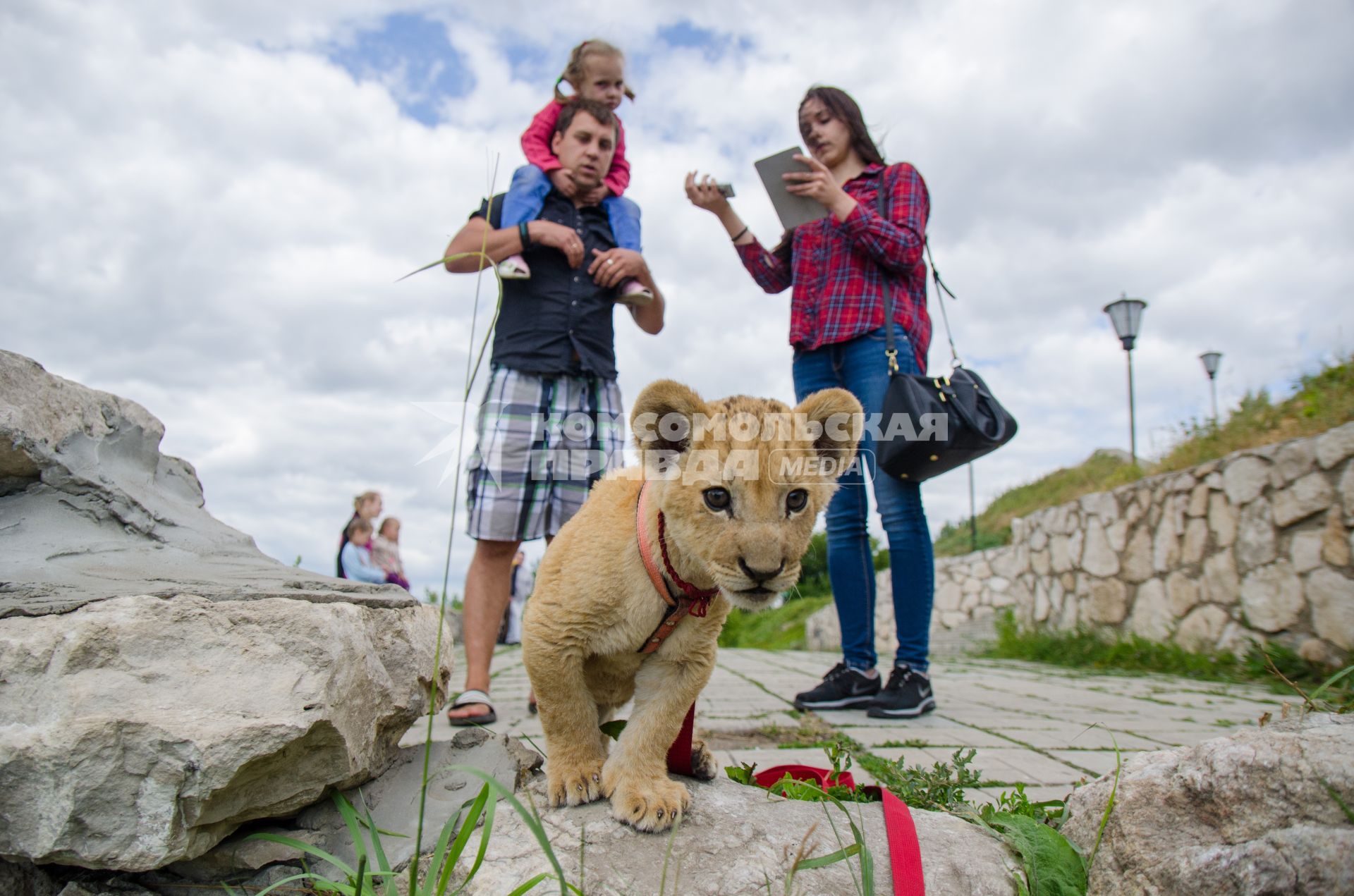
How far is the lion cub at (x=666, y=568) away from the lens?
218 cm

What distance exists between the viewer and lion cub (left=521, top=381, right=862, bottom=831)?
218 centimetres

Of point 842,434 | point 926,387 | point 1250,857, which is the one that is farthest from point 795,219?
point 1250,857

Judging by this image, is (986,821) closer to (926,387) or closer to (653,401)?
(653,401)

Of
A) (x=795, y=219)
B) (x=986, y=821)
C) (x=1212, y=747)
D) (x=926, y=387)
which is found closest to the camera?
(x=1212, y=747)

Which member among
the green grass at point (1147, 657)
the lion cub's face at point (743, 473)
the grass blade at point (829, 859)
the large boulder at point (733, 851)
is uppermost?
the lion cub's face at point (743, 473)

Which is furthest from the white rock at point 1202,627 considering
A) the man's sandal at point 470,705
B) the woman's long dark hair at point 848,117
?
the man's sandal at point 470,705

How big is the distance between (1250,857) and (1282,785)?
0.21 metres

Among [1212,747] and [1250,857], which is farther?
[1212,747]

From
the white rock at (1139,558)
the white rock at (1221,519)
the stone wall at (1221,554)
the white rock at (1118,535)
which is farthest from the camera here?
the white rock at (1118,535)

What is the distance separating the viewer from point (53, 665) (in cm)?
174

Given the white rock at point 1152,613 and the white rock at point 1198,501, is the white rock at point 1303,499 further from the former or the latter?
the white rock at point 1152,613

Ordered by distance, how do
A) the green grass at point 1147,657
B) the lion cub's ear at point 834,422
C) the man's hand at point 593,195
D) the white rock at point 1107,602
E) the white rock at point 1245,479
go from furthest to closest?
the white rock at point 1107,602 → the white rock at point 1245,479 → the green grass at point 1147,657 → the man's hand at point 593,195 → the lion cub's ear at point 834,422

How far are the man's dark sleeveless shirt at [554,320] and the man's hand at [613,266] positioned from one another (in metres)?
0.11

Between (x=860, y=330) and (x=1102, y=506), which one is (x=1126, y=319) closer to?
(x=1102, y=506)
